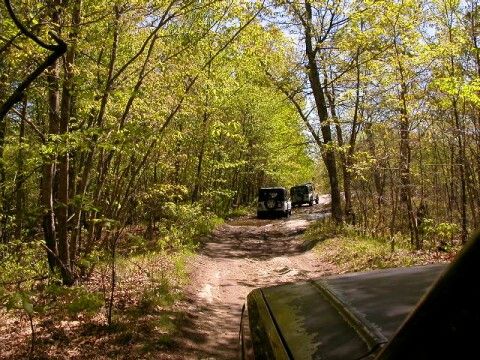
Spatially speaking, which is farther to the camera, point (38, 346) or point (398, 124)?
point (398, 124)

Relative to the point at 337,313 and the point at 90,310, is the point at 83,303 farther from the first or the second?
the point at 337,313

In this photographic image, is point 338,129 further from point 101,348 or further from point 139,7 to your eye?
point 101,348

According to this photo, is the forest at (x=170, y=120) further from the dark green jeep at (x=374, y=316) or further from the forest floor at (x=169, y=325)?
the dark green jeep at (x=374, y=316)

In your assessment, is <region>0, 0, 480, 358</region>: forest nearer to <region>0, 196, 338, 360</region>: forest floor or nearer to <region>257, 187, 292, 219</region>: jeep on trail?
<region>0, 196, 338, 360</region>: forest floor

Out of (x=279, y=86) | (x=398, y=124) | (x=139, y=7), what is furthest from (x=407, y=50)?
(x=139, y=7)

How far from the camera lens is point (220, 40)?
11.4 m

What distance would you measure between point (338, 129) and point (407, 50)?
6.83m

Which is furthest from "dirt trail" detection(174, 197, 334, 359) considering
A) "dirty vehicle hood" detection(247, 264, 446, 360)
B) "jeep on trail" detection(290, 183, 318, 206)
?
"jeep on trail" detection(290, 183, 318, 206)

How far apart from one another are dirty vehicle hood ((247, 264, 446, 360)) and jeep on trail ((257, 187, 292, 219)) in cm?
2924

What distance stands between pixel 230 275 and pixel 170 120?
15.2 ft

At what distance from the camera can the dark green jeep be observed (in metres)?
0.88

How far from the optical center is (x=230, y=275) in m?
12.7

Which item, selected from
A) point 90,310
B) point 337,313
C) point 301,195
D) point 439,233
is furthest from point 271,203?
point 337,313

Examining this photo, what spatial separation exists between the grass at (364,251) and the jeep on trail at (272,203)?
13.8 metres
